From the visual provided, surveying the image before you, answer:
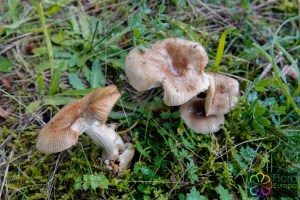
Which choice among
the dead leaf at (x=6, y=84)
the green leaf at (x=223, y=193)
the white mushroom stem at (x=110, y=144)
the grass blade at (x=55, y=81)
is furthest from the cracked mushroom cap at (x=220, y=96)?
the dead leaf at (x=6, y=84)

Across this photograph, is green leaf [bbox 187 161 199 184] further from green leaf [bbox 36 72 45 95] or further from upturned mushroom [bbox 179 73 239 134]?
green leaf [bbox 36 72 45 95]

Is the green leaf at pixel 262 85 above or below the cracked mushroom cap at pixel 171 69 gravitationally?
below

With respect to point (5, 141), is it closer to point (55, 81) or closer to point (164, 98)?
point (55, 81)

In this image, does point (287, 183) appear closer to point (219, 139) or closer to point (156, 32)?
point (219, 139)

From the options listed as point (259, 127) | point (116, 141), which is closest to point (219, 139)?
point (259, 127)

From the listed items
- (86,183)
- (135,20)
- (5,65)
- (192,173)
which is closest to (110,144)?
(86,183)

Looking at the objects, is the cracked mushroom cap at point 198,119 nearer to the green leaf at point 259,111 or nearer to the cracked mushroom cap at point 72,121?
the green leaf at point 259,111
